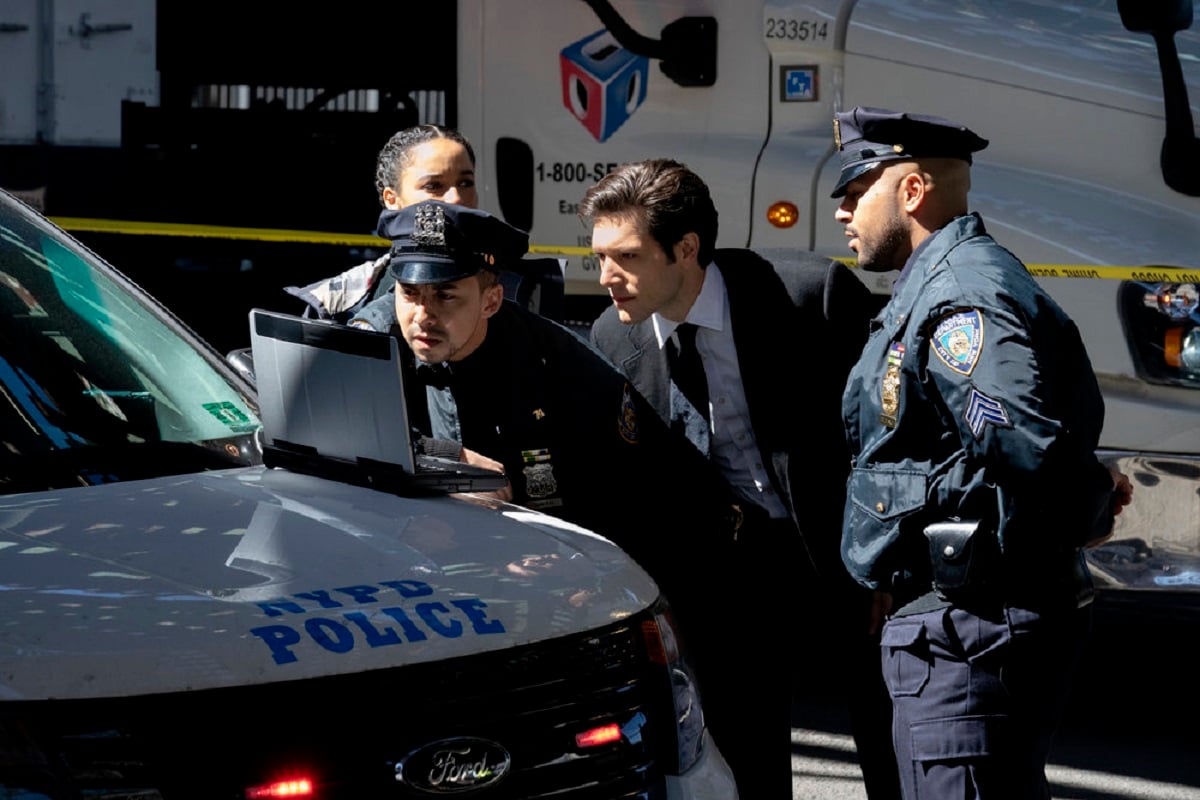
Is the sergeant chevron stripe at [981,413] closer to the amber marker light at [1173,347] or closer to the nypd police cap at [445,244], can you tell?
the nypd police cap at [445,244]

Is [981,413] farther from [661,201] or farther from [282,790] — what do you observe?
[282,790]

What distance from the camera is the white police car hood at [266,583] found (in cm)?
242

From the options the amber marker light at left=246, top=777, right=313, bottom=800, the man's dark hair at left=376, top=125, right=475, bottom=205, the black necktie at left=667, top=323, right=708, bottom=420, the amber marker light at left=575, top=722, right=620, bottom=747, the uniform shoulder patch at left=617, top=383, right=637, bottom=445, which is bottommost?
the amber marker light at left=575, top=722, right=620, bottom=747

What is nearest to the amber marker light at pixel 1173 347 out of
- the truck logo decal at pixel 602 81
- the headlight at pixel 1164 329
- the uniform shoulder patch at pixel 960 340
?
the headlight at pixel 1164 329

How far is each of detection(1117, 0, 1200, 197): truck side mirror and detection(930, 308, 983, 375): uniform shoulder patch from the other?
124 inches

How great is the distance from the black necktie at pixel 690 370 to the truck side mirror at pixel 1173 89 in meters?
2.61

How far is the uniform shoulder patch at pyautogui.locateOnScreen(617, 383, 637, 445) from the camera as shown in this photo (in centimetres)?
399

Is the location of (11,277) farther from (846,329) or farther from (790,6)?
(790,6)

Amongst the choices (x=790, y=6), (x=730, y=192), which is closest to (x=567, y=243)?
(x=730, y=192)

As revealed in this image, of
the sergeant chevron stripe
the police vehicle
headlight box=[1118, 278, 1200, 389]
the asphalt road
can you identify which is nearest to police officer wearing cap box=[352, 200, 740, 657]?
the police vehicle

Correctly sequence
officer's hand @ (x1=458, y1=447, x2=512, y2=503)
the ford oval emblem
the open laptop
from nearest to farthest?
the ford oval emblem, the open laptop, officer's hand @ (x1=458, y1=447, x2=512, y2=503)

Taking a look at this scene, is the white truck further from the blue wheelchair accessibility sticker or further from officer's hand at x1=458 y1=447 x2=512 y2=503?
officer's hand at x1=458 y1=447 x2=512 y2=503

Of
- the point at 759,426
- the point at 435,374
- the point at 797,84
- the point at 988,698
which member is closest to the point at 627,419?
the point at 759,426

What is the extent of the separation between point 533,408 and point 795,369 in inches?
24.7
